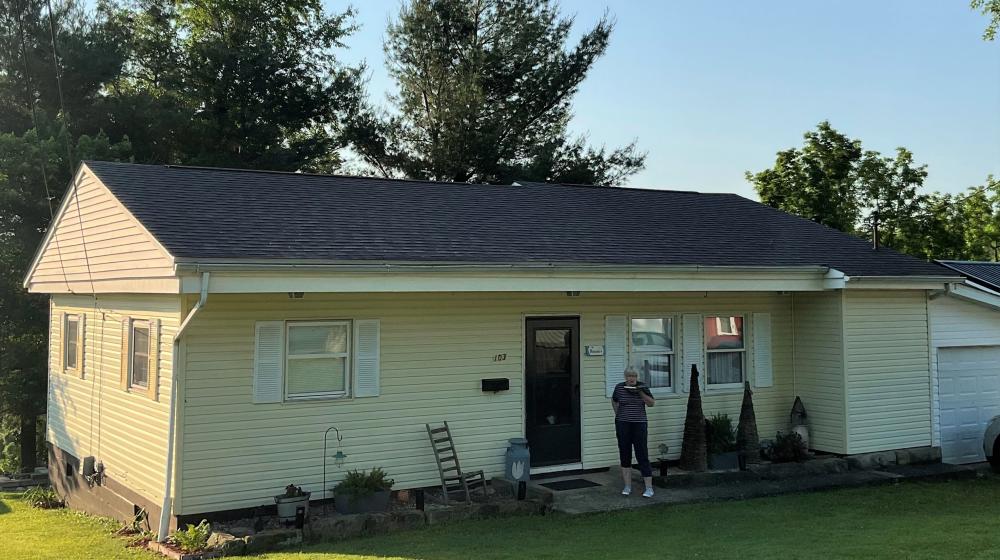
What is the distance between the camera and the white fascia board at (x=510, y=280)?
8.42 metres

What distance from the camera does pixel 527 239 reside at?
1150 cm

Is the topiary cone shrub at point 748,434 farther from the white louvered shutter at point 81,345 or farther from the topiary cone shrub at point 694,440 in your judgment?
the white louvered shutter at point 81,345

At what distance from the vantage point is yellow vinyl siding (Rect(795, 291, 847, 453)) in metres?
12.5

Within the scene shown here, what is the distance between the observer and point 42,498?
1407 cm

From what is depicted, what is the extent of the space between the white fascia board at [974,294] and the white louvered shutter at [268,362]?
10.7 metres

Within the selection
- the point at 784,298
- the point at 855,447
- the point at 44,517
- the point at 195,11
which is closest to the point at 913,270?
the point at 784,298

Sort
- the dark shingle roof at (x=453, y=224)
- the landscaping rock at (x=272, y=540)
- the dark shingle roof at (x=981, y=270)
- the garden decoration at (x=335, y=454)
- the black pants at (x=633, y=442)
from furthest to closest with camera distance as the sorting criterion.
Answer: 1. the dark shingle roof at (x=981, y=270)
2. the black pants at (x=633, y=442)
3. the garden decoration at (x=335, y=454)
4. the dark shingle roof at (x=453, y=224)
5. the landscaping rock at (x=272, y=540)

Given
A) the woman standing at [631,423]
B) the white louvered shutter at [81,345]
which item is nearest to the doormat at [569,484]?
the woman standing at [631,423]

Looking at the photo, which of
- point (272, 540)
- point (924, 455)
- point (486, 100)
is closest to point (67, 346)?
point (272, 540)

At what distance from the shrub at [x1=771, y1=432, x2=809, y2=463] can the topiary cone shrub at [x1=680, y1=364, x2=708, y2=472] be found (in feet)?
4.64

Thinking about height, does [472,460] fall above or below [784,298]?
below

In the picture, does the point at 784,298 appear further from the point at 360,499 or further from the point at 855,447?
the point at 360,499

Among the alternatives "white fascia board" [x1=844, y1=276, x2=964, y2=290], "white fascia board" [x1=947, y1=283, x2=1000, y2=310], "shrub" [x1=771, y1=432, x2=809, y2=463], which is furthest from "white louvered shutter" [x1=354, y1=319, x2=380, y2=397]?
"white fascia board" [x1=947, y1=283, x2=1000, y2=310]

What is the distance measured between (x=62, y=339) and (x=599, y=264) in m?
9.69
